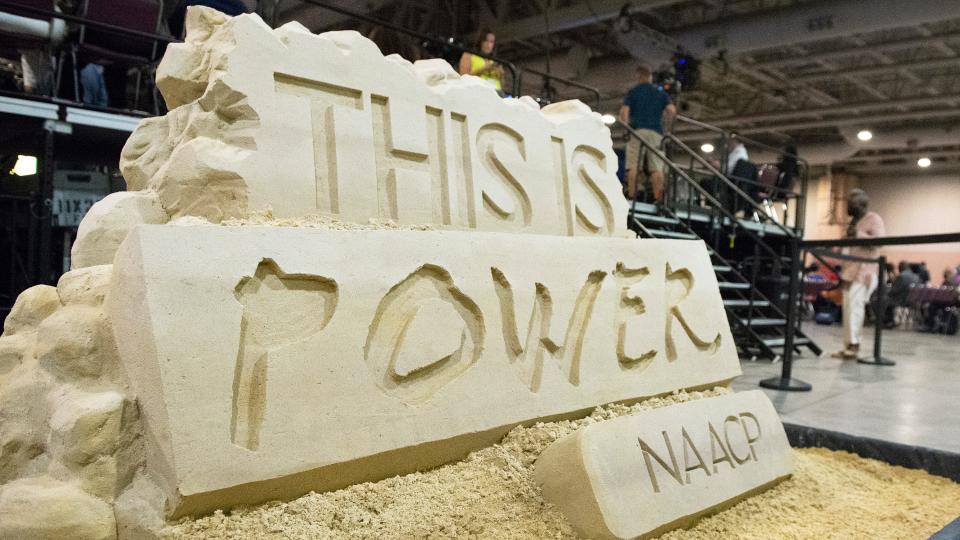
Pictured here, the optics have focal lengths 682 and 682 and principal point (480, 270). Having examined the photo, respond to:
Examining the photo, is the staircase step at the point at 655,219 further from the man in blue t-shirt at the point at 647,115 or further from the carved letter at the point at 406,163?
the carved letter at the point at 406,163

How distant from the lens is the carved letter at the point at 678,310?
2119mm

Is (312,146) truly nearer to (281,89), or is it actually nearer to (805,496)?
(281,89)

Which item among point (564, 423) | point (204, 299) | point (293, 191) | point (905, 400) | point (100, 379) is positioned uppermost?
point (293, 191)

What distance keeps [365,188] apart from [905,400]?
3741 millimetres

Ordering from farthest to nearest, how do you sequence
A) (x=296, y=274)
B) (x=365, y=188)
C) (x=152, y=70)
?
1. (x=152, y=70)
2. (x=365, y=188)
3. (x=296, y=274)

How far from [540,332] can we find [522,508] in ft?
1.55

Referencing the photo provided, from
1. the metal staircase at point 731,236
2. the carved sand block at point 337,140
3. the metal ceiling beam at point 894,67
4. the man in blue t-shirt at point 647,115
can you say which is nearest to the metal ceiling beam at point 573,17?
the metal staircase at point 731,236

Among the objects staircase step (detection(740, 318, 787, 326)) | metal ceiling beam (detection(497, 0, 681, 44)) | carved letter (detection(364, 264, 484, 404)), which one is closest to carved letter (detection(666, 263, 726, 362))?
carved letter (detection(364, 264, 484, 404))

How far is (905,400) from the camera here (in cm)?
400

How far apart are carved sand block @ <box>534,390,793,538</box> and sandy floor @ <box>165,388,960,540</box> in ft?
0.16

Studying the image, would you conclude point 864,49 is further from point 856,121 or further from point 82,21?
point 82,21

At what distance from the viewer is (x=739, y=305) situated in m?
5.41

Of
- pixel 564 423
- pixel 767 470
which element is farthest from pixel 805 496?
pixel 564 423

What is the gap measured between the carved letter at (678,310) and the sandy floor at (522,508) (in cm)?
15
